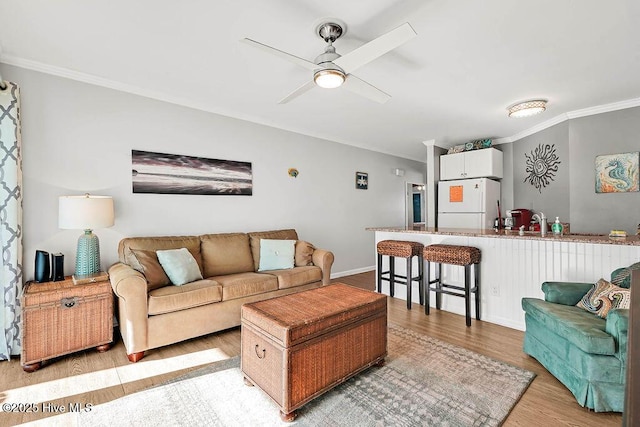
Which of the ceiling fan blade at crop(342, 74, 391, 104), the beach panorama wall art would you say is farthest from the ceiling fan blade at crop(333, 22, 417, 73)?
the beach panorama wall art

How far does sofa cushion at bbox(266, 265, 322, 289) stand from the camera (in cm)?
335

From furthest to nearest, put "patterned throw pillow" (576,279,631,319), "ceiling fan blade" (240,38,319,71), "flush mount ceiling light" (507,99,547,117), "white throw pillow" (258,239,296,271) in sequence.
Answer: "white throw pillow" (258,239,296,271) → "flush mount ceiling light" (507,99,547,117) → "patterned throw pillow" (576,279,631,319) → "ceiling fan blade" (240,38,319,71)

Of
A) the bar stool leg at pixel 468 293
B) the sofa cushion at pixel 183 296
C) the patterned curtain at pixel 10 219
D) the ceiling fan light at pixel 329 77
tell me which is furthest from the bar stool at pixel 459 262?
the patterned curtain at pixel 10 219

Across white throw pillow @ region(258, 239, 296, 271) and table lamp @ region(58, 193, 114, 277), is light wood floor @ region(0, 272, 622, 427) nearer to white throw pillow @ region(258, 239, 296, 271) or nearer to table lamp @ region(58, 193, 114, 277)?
table lamp @ region(58, 193, 114, 277)

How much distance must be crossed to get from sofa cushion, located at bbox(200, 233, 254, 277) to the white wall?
28 centimetres

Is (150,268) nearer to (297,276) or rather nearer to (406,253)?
(297,276)

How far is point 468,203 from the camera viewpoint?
5.20 m

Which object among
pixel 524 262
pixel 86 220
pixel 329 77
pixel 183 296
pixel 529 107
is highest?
pixel 529 107

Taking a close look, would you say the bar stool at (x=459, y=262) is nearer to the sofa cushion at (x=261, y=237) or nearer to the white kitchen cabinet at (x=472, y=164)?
the sofa cushion at (x=261, y=237)

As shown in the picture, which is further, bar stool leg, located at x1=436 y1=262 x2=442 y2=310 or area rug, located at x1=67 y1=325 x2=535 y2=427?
bar stool leg, located at x1=436 y1=262 x2=442 y2=310

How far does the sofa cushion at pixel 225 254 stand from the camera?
11.1ft

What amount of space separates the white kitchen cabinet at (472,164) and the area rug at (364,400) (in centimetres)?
365

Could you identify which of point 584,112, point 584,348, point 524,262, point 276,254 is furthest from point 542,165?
point 276,254

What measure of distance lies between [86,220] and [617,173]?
5800mm
